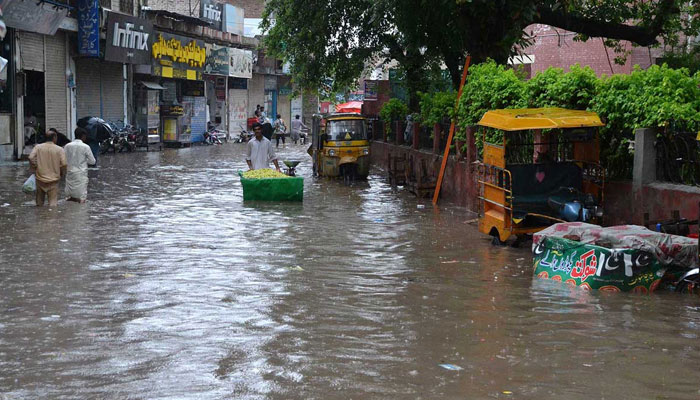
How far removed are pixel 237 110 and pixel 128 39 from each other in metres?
18.0

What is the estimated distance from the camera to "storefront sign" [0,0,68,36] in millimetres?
25480

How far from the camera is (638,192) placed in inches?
481

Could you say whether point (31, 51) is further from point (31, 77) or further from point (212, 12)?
point (212, 12)

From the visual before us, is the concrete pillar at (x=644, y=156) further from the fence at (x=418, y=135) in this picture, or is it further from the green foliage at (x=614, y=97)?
the fence at (x=418, y=135)

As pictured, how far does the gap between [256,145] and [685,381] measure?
1323 cm

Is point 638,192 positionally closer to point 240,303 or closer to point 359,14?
point 240,303

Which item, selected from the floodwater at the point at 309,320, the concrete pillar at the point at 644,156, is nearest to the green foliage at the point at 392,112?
the floodwater at the point at 309,320

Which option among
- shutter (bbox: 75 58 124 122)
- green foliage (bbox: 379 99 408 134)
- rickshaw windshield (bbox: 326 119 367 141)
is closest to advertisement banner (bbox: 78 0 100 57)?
shutter (bbox: 75 58 124 122)

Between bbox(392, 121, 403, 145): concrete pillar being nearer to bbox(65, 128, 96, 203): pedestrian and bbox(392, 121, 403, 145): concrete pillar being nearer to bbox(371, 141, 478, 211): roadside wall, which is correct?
bbox(371, 141, 478, 211): roadside wall

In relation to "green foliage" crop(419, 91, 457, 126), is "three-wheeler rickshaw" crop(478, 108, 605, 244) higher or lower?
lower

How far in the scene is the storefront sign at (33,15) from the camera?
25.5m

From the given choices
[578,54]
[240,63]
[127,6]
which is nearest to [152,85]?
[127,6]

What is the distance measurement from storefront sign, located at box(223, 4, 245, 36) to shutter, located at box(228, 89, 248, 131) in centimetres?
344

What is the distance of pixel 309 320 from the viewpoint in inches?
314
